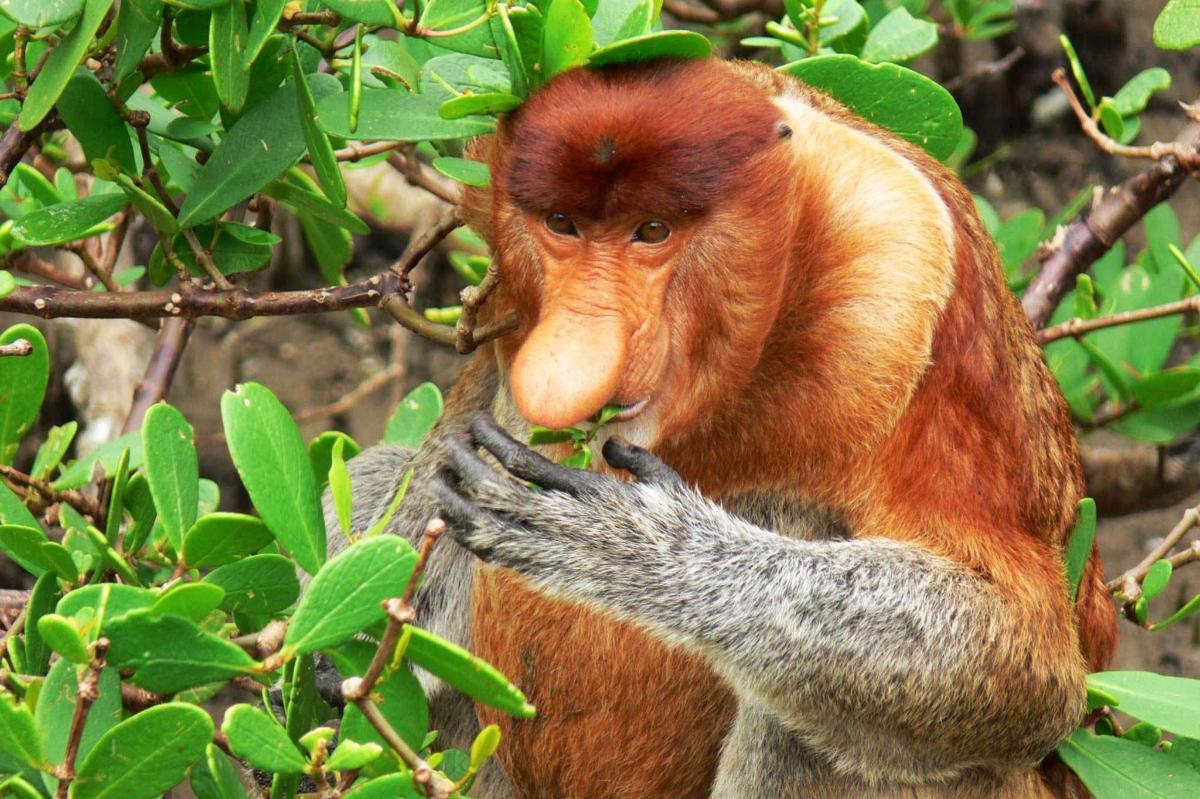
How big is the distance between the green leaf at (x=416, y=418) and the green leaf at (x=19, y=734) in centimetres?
195

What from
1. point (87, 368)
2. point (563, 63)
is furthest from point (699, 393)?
point (87, 368)

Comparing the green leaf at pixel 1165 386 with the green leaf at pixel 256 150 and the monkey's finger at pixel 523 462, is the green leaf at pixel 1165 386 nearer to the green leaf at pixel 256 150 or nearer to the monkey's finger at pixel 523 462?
the monkey's finger at pixel 523 462

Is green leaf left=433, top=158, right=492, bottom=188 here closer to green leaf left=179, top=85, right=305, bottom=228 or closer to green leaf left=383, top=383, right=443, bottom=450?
green leaf left=179, top=85, right=305, bottom=228

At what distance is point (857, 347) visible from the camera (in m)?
2.59

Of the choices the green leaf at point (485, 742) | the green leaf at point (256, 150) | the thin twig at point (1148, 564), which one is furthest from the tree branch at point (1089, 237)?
the green leaf at point (485, 742)

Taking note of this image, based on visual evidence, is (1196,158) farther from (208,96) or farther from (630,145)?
(208,96)

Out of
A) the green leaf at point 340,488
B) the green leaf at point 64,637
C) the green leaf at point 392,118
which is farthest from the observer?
the green leaf at point 392,118

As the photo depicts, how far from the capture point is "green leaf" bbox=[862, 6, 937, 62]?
311 centimetres

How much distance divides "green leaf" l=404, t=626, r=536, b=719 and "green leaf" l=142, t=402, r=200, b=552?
0.44 meters

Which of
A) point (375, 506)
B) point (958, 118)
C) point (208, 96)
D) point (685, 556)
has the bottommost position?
point (375, 506)

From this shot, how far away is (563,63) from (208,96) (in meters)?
0.71

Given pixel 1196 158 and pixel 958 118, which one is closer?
pixel 958 118

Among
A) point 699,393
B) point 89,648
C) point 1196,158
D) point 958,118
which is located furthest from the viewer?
point 1196,158

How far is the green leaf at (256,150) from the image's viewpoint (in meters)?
2.41
